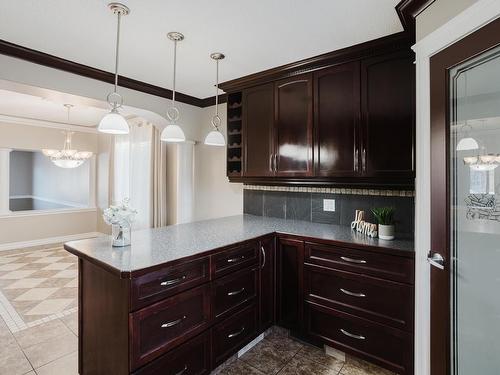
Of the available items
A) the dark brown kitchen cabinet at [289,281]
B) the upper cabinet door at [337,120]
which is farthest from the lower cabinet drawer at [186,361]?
the upper cabinet door at [337,120]

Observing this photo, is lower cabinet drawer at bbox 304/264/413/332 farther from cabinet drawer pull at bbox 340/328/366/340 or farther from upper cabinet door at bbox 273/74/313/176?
upper cabinet door at bbox 273/74/313/176

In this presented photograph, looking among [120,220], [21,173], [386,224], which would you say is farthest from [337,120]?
[21,173]

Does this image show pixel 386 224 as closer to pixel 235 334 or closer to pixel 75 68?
pixel 235 334

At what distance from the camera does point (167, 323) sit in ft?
5.15

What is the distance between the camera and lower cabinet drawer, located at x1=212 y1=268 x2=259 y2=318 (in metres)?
1.88

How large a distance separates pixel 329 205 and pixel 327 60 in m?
1.36

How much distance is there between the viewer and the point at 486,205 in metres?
1.34

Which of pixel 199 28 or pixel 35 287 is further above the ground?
pixel 199 28

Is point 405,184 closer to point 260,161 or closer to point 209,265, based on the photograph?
point 260,161

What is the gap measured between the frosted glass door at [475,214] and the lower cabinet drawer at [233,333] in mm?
1301

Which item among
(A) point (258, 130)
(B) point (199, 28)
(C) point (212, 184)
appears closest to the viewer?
(B) point (199, 28)

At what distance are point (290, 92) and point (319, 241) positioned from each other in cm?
146

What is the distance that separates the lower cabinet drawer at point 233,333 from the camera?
1.88 metres

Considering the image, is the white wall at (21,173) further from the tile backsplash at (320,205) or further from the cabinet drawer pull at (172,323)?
the cabinet drawer pull at (172,323)
